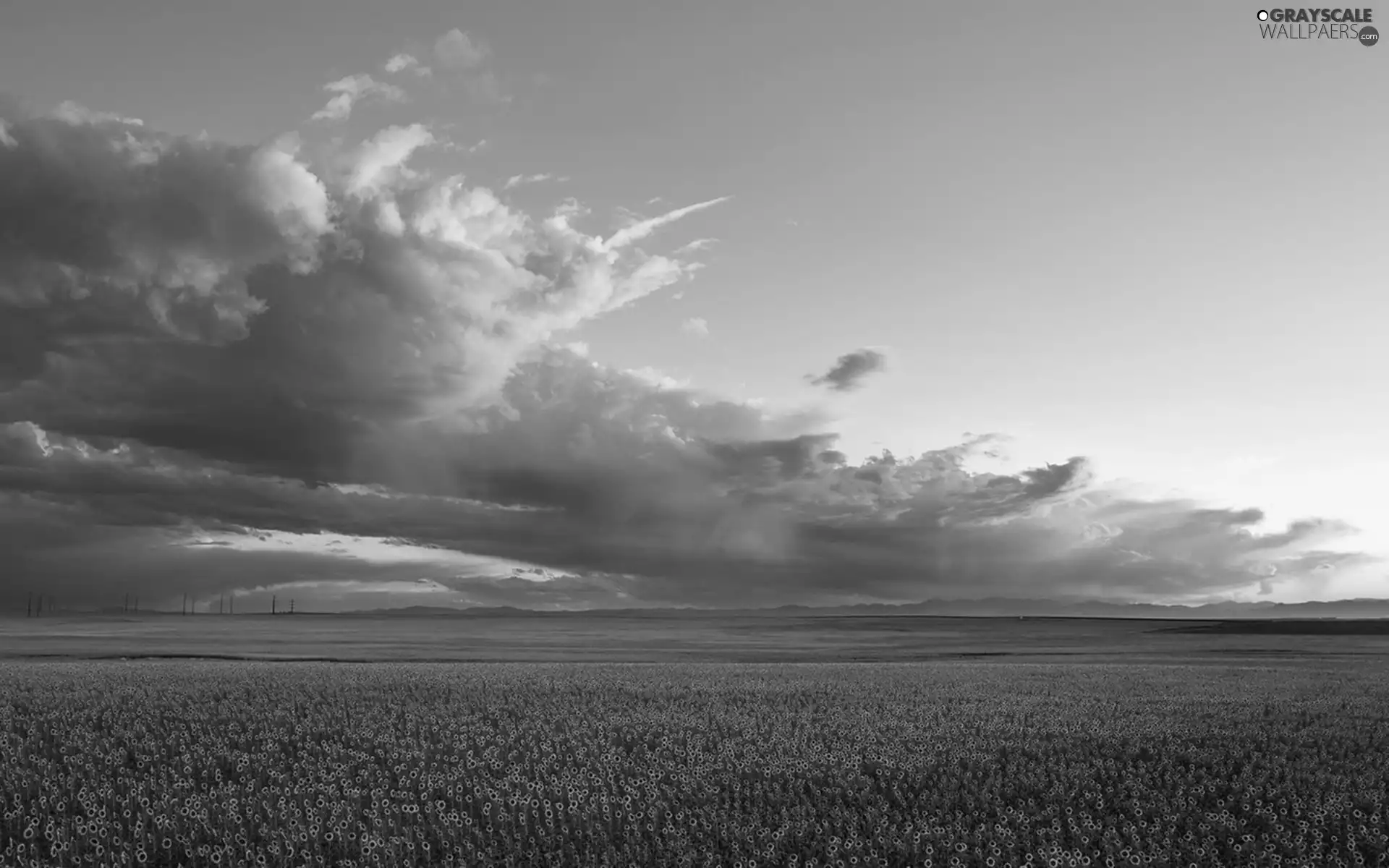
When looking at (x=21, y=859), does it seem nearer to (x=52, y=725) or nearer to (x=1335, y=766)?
(x=52, y=725)

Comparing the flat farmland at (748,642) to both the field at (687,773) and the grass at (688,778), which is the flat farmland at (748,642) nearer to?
the field at (687,773)

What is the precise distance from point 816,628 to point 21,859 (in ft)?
510

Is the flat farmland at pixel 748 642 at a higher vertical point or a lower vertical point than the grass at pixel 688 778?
lower

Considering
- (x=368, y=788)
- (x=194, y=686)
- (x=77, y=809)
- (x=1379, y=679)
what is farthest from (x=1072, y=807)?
(x=1379, y=679)

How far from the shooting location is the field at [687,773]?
38.7ft

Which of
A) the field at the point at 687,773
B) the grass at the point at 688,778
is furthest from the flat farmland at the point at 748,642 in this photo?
the grass at the point at 688,778

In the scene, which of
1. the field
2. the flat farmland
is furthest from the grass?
the flat farmland

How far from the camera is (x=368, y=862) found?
38.4ft

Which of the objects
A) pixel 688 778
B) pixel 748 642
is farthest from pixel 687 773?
pixel 748 642

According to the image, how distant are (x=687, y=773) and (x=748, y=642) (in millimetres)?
93437

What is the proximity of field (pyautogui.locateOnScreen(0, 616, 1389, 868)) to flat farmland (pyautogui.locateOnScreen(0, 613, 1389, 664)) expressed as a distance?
32.9 metres

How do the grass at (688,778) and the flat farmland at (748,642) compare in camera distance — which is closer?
the grass at (688,778)

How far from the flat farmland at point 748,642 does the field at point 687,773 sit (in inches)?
1297

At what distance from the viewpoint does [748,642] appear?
10719cm
